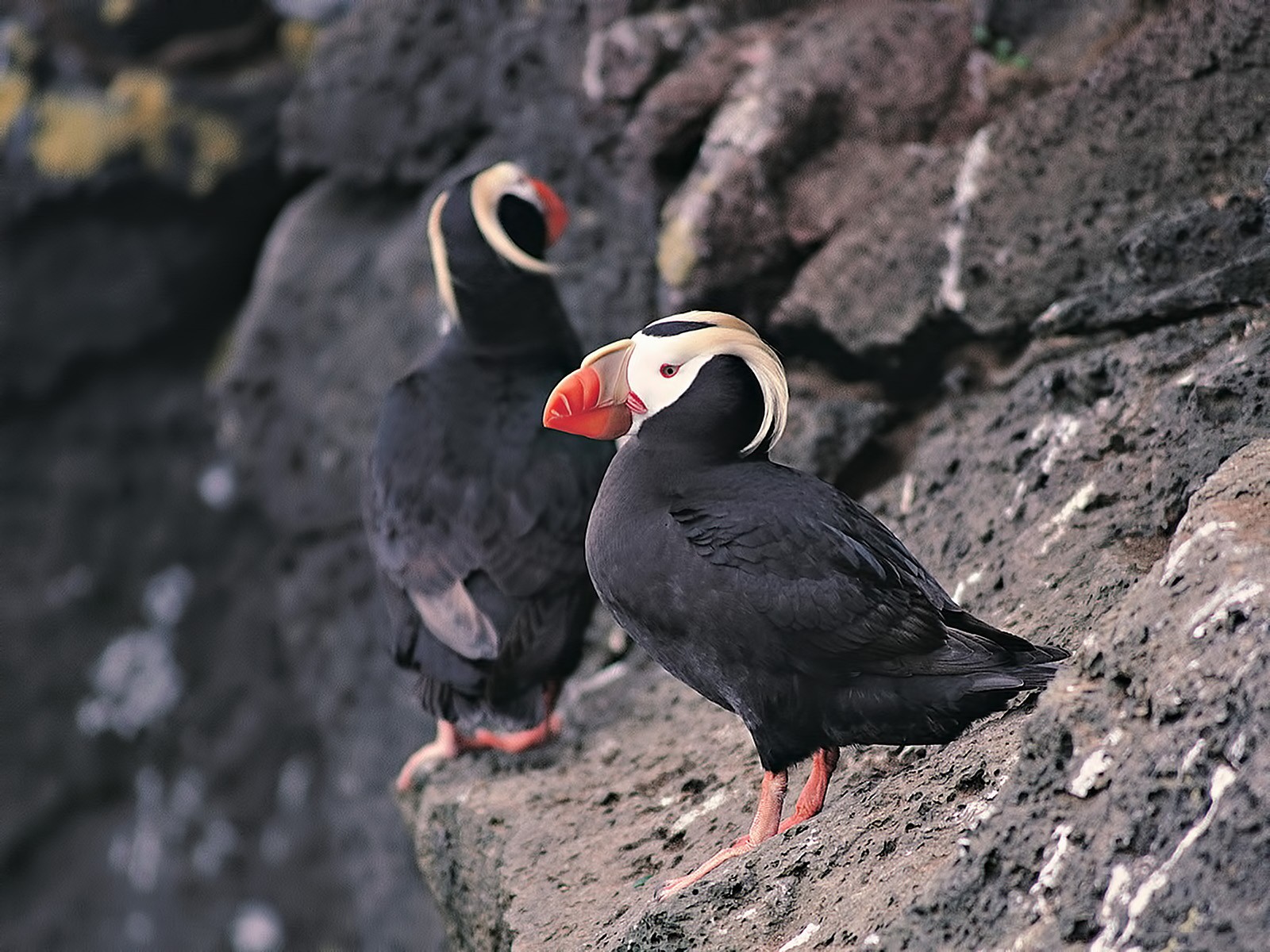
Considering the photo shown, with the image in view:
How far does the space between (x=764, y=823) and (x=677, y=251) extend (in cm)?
265

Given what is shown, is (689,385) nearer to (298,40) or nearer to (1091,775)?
(1091,775)

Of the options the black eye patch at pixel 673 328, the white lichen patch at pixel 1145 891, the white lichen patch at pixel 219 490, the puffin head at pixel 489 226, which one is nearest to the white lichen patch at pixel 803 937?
the white lichen patch at pixel 1145 891

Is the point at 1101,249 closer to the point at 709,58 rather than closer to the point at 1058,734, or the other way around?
the point at 709,58

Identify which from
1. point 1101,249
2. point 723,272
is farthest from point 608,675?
point 1101,249

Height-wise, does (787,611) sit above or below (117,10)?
above

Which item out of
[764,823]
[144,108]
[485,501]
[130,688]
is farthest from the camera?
[130,688]

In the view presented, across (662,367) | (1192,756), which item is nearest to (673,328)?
(662,367)

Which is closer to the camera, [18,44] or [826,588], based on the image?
[826,588]

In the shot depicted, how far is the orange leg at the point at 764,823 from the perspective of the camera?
2.69 meters

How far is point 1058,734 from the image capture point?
212cm

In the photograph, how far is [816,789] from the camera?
2.80 meters

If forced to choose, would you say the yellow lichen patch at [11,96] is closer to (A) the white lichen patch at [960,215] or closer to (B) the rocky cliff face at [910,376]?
(B) the rocky cliff face at [910,376]

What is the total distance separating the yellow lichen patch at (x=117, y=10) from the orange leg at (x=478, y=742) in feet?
16.6

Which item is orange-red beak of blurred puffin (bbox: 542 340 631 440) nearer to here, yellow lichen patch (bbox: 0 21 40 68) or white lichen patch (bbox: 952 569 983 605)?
white lichen patch (bbox: 952 569 983 605)
